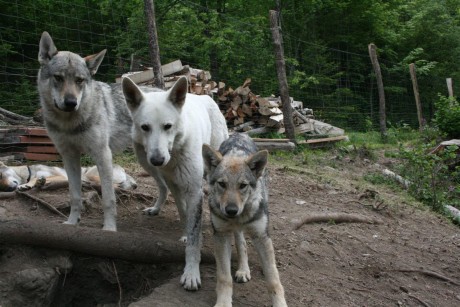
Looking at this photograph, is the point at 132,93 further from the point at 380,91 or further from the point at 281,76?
the point at 380,91

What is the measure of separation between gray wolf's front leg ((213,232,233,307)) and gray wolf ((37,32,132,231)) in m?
1.34

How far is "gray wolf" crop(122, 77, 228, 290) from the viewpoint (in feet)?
11.7

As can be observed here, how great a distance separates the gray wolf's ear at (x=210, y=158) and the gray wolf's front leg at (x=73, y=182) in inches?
62.4

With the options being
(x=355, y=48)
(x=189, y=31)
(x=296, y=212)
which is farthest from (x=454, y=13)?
(x=296, y=212)

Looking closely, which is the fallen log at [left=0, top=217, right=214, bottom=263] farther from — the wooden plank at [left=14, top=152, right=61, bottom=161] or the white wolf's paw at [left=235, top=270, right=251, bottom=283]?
the wooden plank at [left=14, top=152, right=61, bottom=161]

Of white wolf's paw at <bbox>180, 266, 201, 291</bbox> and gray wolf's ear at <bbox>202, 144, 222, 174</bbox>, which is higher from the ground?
gray wolf's ear at <bbox>202, 144, 222, 174</bbox>

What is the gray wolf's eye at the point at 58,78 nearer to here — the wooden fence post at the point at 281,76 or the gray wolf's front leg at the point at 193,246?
the gray wolf's front leg at the point at 193,246

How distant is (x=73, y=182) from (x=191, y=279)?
168 centimetres

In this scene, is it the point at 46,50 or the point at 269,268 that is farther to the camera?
Answer: the point at 46,50

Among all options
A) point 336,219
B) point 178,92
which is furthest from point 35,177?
point 336,219

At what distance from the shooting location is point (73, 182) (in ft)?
14.6

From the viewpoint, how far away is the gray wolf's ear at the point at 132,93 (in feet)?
12.1

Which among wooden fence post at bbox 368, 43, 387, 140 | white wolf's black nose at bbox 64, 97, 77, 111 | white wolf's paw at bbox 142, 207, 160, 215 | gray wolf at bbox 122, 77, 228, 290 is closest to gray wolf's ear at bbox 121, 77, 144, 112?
gray wolf at bbox 122, 77, 228, 290

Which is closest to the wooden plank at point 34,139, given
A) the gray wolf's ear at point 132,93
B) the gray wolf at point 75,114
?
the gray wolf at point 75,114
